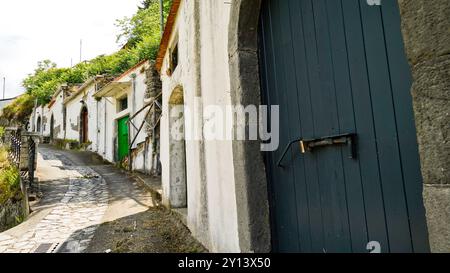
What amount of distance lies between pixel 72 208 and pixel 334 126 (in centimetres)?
661

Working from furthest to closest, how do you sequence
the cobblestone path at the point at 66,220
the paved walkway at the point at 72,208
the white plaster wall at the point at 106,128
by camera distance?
the white plaster wall at the point at 106,128 → the paved walkway at the point at 72,208 → the cobblestone path at the point at 66,220

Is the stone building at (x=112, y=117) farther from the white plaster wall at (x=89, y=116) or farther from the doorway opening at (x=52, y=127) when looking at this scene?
the doorway opening at (x=52, y=127)

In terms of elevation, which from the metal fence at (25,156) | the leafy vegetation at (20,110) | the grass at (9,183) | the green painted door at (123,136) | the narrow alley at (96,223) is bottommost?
the narrow alley at (96,223)

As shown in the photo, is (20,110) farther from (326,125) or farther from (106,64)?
(326,125)

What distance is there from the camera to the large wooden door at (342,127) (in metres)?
1.40

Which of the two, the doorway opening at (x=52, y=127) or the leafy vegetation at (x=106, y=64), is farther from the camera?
the doorway opening at (x=52, y=127)

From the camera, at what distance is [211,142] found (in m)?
3.48

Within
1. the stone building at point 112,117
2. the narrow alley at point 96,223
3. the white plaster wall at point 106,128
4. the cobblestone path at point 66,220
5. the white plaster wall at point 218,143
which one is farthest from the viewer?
the white plaster wall at point 106,128

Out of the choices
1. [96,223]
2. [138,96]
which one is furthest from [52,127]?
[96,223]

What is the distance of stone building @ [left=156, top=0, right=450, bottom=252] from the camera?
44.3 inches

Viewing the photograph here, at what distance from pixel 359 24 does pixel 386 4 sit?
179mm

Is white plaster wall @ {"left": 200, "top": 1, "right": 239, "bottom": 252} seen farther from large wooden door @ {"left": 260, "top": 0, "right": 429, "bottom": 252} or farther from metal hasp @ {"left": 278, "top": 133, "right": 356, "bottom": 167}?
metal hasp @ {"left": 278, "top": 133, "right": 356, "bottom": 167}

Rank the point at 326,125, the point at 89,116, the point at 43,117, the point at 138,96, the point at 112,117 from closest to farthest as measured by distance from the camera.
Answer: the point at 326,125 → the point at 138,96 → the point at 112,117 → the point at 89,116 → the point at 43,117

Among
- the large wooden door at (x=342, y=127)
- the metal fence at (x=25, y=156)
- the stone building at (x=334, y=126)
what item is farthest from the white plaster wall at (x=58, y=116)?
the large wooden door at (x=342, y=127)
